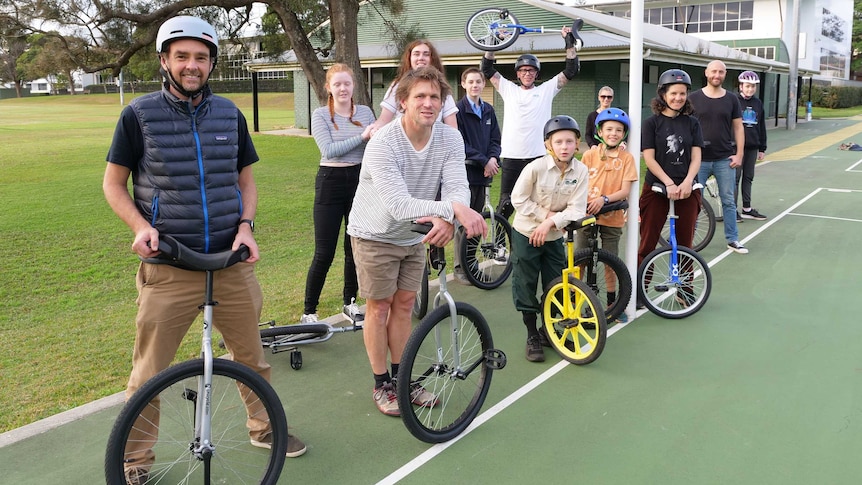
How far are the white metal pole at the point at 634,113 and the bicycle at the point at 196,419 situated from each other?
3309mm

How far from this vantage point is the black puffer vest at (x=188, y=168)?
9.50ft

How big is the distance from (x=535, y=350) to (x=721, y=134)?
13.5 feet

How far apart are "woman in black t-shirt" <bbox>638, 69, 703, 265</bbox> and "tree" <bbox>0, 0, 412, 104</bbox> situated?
747 centimetres

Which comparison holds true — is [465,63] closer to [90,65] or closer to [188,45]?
[90,65]

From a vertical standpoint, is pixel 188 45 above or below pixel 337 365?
above

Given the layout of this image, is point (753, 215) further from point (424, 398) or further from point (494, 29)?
point (424, 398)

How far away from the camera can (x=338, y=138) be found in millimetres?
4867

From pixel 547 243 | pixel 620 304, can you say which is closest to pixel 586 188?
pixel 547 243

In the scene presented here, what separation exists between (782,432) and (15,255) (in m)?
7.86

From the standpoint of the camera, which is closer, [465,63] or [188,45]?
[188,45]

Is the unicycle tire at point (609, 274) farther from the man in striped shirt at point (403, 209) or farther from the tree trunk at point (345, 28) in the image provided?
the tree trunk at point (345, 28)

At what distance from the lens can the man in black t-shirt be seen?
7.55m

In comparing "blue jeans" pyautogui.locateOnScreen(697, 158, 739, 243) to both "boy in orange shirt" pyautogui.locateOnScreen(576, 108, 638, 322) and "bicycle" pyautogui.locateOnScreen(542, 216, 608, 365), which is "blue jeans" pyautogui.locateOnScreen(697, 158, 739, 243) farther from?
"bicycle" pyautogui.locateOnScreen(542, 216, 608, 365)

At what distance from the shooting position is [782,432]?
3770 mm
